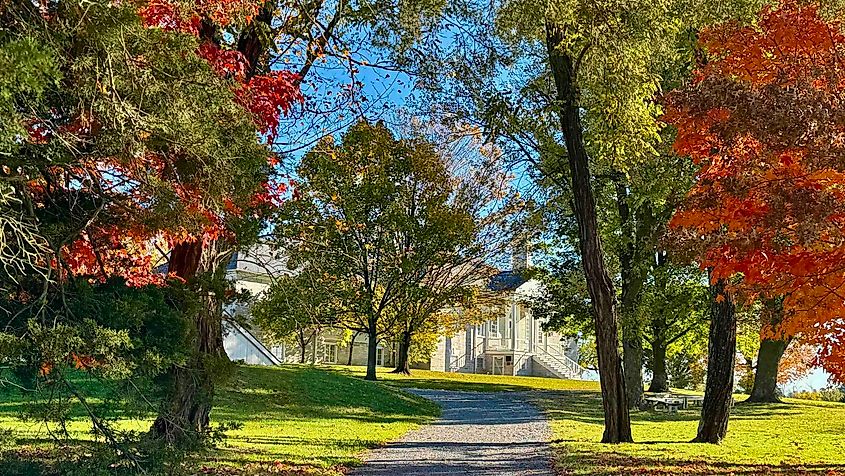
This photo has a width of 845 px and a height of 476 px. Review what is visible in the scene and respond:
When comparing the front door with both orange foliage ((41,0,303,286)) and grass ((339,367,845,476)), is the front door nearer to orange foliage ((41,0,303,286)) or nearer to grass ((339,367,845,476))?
grass ((339,367,845,476))

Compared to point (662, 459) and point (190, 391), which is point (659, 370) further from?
point (190, 391)

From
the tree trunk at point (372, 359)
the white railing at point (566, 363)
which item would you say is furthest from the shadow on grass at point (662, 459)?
the white railing at point (566, 363)

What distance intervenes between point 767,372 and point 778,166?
22260 millimetres

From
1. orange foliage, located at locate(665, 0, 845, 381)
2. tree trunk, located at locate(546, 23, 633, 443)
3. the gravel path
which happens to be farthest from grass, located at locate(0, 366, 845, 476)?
orange foliage, located at locate(665, 0, 845, 381)

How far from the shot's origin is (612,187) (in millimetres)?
20781

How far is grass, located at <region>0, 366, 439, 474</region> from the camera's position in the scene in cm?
990

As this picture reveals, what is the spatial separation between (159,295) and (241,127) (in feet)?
5.60

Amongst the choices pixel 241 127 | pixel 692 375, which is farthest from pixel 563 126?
pixel 692 375

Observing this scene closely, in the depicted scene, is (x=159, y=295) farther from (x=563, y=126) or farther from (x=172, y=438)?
(x=563, y=126)

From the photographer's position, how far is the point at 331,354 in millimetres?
46906

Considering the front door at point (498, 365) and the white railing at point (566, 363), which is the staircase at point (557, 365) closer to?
the white railing at point (566, 363)

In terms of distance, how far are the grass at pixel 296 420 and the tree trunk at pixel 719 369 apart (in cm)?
538

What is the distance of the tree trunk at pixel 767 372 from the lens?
27328mm

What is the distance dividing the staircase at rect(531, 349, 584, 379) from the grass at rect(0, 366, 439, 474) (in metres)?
28.5
